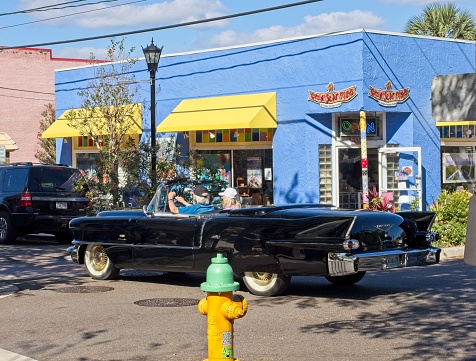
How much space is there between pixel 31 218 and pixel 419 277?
9925 millimetres

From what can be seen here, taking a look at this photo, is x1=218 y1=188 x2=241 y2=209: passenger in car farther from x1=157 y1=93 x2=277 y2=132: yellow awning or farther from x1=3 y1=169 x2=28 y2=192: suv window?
x1=157 y1=93 x2=277 y2=132: yellow awning

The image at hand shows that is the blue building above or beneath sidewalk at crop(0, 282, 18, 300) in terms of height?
above

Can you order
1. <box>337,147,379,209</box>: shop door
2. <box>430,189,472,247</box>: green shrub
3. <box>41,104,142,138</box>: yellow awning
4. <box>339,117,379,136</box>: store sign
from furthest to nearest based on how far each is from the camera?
<box>41,104,142,138</box>: yellow awning, <box>337,147,379,209</box>: shop door, <box>339,117,379,136</box>: store sign, <box>430,189,472,247</box>: green shrub

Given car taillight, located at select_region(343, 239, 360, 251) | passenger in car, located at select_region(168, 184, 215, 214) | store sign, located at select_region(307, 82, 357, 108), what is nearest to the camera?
car taillight, located at select_region(343, 239, 360, 251)

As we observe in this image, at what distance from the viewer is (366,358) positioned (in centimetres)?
797

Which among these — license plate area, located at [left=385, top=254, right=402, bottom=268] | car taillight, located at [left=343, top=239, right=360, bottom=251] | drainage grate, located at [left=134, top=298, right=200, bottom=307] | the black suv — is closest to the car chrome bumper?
license plate area, located at [left=385, top=254, right=402, bottom=268]

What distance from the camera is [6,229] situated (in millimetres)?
20703

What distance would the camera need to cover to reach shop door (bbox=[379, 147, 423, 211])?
2333cm

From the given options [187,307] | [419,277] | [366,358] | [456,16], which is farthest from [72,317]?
[456,16]

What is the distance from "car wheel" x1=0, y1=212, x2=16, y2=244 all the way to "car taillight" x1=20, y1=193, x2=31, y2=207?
0.54m

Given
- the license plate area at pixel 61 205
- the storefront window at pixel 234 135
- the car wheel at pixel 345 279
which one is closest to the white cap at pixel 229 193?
the car wheel at pixel 345 279

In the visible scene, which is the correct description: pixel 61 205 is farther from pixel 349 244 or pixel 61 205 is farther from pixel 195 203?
pixel 349 244

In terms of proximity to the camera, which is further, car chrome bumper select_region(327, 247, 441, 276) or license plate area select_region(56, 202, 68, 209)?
license plate area select_region(56, 202, 68, 209)

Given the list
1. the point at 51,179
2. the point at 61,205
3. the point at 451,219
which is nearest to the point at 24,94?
the point at 51,179
